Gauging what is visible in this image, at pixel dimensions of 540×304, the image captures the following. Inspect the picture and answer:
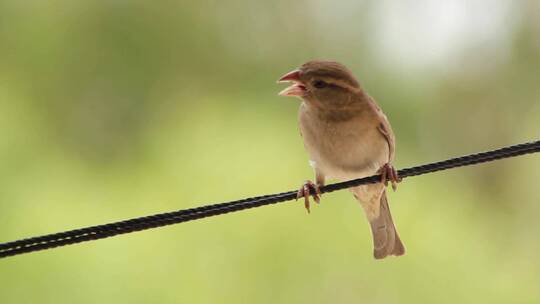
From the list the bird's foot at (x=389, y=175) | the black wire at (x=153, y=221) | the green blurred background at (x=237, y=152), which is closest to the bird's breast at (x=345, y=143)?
the bird's foot at (x=389, y=175)

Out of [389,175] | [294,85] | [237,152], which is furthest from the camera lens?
[237,152]

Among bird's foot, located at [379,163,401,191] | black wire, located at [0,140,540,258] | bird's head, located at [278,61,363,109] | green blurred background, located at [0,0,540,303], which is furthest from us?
green blurred background, located at [0,0,540,303]

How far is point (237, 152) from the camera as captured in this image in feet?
18.8

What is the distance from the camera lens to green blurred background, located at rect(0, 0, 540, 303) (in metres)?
5.26

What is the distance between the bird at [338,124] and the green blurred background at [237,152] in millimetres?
1998

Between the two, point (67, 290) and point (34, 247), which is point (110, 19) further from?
point (34, 247)

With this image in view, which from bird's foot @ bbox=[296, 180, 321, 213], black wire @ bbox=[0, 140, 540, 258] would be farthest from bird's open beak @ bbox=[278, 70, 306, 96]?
black wire @ bbox=[0, 140, 540, 258]

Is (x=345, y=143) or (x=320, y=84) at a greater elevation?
(x=320, y=84)

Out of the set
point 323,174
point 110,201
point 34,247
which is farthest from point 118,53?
point 34,247

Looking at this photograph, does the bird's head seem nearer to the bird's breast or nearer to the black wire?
the bird's breast

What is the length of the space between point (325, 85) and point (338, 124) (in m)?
0.14

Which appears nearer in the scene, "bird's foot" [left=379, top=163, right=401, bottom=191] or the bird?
"bird's foot" [left=379, top=163, right=401, bottom=191]

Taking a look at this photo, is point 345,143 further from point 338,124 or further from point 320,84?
point 320,84

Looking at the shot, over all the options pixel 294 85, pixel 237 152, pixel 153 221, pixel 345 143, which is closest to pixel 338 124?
pixel 345 143
